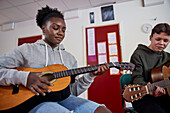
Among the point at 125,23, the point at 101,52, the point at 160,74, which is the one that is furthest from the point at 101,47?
the point at 160,74

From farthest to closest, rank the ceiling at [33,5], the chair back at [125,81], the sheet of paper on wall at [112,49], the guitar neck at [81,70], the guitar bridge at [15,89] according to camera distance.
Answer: the ceiling at [33,5] → the sheet of paper on wall at [112,49] → the chair back at [125,81] → the guitar neck at [81,70] → the guitar bridge at [15,89]

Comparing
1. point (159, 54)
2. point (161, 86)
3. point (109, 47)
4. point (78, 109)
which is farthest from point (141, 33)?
point (78, 109)

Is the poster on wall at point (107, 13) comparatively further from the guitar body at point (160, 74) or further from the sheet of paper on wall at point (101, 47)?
the guitar body at point (160, 74)

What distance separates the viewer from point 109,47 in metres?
3.11

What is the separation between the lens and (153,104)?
1.26 metres

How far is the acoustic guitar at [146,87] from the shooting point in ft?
4.06

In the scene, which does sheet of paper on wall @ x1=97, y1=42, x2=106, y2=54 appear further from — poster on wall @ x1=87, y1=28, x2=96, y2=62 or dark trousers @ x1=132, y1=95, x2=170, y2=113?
dark trousers @ x1=132, y1=95, x2=170, y2=113

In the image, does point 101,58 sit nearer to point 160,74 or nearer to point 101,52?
point 101,52

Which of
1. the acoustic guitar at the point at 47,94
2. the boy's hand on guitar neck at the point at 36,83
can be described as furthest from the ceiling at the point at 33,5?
the boy's hand on guitar neck at the point at 36,83

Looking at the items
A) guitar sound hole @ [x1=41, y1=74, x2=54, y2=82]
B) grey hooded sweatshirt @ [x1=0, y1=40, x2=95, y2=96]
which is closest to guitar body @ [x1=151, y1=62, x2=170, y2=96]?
grey hooded sweatshirt @ [x1=0, y1=40, x2=95, y2=96]

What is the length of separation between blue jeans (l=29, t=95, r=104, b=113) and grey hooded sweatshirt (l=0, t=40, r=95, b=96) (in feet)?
0.76

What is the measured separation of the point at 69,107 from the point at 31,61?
1.85 ft

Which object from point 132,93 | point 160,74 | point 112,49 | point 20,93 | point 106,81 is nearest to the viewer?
point 20,93

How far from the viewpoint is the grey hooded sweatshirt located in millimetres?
948
